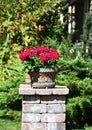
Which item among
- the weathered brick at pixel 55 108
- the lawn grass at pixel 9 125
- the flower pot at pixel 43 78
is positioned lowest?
the lawn grass at pixel 9 125

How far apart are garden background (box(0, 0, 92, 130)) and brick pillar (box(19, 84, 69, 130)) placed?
139 centimetres

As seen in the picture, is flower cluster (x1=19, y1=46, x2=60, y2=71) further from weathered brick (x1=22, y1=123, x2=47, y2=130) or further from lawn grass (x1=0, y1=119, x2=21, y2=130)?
lawn grass (x1=0, y1=119, x2=21, y2=130)

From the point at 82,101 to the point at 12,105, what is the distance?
1512mm

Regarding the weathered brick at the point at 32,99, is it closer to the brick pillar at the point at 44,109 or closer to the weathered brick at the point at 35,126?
the brick pillar at the point at 44,109

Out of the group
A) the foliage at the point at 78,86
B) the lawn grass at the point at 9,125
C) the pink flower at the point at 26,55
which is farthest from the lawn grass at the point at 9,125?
the pink flower at the point at 26,55

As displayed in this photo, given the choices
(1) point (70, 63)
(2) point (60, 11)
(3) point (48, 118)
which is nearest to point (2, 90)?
(1) point (70, 63)

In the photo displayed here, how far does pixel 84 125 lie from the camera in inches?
371

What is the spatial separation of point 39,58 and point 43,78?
41 centimetres

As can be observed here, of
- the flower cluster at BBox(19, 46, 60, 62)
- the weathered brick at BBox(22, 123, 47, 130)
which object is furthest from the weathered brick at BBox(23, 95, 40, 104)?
the flower cluster at BBox(19, 46, 60, 62)

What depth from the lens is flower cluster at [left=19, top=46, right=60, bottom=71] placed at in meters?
7.77

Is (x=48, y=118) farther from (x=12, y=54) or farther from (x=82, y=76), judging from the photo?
(x=12, y=54)

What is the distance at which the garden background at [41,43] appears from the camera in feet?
30.2

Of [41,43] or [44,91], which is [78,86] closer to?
[44,91]

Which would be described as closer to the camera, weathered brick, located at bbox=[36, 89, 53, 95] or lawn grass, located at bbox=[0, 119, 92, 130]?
weathered brick, located at bbox=[36, 89, 53, 95]
